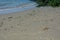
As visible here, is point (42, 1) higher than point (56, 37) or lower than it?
lower

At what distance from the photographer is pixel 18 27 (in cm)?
578

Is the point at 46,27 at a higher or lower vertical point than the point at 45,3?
higher

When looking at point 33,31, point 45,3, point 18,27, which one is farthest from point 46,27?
point 45,3

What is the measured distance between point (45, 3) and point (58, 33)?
8.29m

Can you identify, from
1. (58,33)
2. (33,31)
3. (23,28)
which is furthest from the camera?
(23,28)

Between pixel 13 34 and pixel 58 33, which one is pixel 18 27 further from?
pixel 58 33

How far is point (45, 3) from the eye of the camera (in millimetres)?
13000

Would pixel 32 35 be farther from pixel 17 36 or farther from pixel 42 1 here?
pixel 42 1

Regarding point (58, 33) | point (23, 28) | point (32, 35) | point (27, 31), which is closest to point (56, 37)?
point (58, 33)

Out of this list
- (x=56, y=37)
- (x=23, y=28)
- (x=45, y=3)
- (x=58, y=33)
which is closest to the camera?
(x=56, y=37)

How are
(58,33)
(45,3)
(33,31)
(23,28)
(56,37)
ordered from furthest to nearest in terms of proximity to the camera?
(45,3) → (23,28) → (33,31) → (58,33) → (56,37)

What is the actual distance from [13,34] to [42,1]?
8536 millimetres

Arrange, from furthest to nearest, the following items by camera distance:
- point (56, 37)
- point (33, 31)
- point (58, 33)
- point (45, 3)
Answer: point (45, 3) → point (33, 31) → point (58, 33) → point (56, 37)

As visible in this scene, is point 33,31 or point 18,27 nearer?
point 33,31
